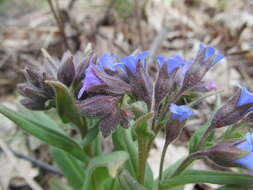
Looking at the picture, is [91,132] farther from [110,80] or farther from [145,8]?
[145,8]

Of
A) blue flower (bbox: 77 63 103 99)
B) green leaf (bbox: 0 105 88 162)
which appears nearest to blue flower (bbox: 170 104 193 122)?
blue flower (bbox: 77 63 103 99)

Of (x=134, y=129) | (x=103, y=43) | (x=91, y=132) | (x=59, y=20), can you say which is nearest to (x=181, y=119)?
(x=134, y=129)

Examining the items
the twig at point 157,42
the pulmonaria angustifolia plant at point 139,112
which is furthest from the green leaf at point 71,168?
the twig at point 157,42

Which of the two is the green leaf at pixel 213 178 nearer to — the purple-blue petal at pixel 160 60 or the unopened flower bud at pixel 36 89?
the purple-blue petal at pixel 160 60

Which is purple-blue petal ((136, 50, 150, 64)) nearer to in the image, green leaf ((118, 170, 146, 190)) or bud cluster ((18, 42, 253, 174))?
bud cluster ((18, 42, 253, 174))

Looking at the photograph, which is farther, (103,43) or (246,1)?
(246,1)

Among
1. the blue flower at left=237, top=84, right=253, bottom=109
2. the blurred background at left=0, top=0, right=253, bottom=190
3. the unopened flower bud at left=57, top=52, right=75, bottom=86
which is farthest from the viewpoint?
the blurred background at left=0, top=0, right=253, bottom=190

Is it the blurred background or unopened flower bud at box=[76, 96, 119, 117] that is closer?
unopened flower bud at box=[76, 96, 119, 117]

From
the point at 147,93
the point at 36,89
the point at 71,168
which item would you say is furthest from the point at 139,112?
the point at 71,168
